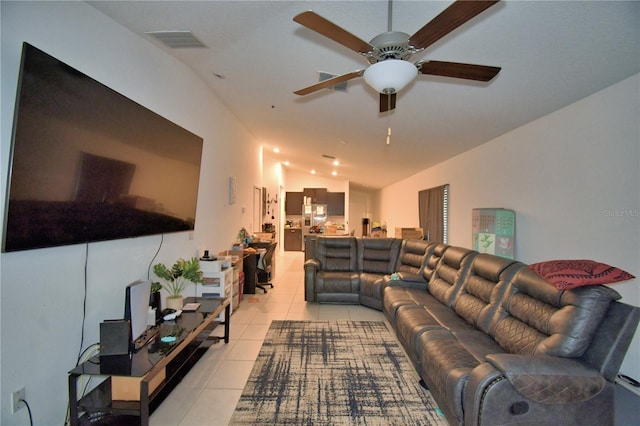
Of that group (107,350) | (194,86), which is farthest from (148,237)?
(194,86)

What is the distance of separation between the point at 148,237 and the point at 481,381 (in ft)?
9.25

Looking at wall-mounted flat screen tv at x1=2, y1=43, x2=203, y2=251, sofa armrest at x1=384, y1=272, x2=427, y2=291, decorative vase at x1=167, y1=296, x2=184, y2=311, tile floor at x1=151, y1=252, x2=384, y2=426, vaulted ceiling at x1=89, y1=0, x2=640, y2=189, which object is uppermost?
vaulted ceiling at x1=89, y1=0, x2=640, y2=189

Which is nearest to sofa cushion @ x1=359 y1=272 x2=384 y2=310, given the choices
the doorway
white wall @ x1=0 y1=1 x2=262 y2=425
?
white wall @ x1=0 y1=1 x2=262 y2=425

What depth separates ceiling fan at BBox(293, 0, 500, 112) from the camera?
53.2 inches

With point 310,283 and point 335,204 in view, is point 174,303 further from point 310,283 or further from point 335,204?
point 335,204

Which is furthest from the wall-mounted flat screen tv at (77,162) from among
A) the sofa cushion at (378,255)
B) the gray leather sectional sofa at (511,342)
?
the sofa cushion at (378,255)

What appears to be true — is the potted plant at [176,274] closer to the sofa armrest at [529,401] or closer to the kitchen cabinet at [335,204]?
the sofa armrest at [529,401]

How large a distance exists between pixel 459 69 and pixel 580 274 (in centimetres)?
147

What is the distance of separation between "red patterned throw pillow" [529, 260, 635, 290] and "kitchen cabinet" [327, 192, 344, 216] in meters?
8.61

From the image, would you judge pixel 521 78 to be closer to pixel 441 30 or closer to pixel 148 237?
pixel 441 30

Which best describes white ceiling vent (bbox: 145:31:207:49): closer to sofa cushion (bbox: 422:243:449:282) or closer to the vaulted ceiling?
the vaulted ceiling

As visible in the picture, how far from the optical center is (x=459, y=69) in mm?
1759

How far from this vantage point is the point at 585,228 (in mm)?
2570

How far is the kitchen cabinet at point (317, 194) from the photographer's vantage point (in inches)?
409
